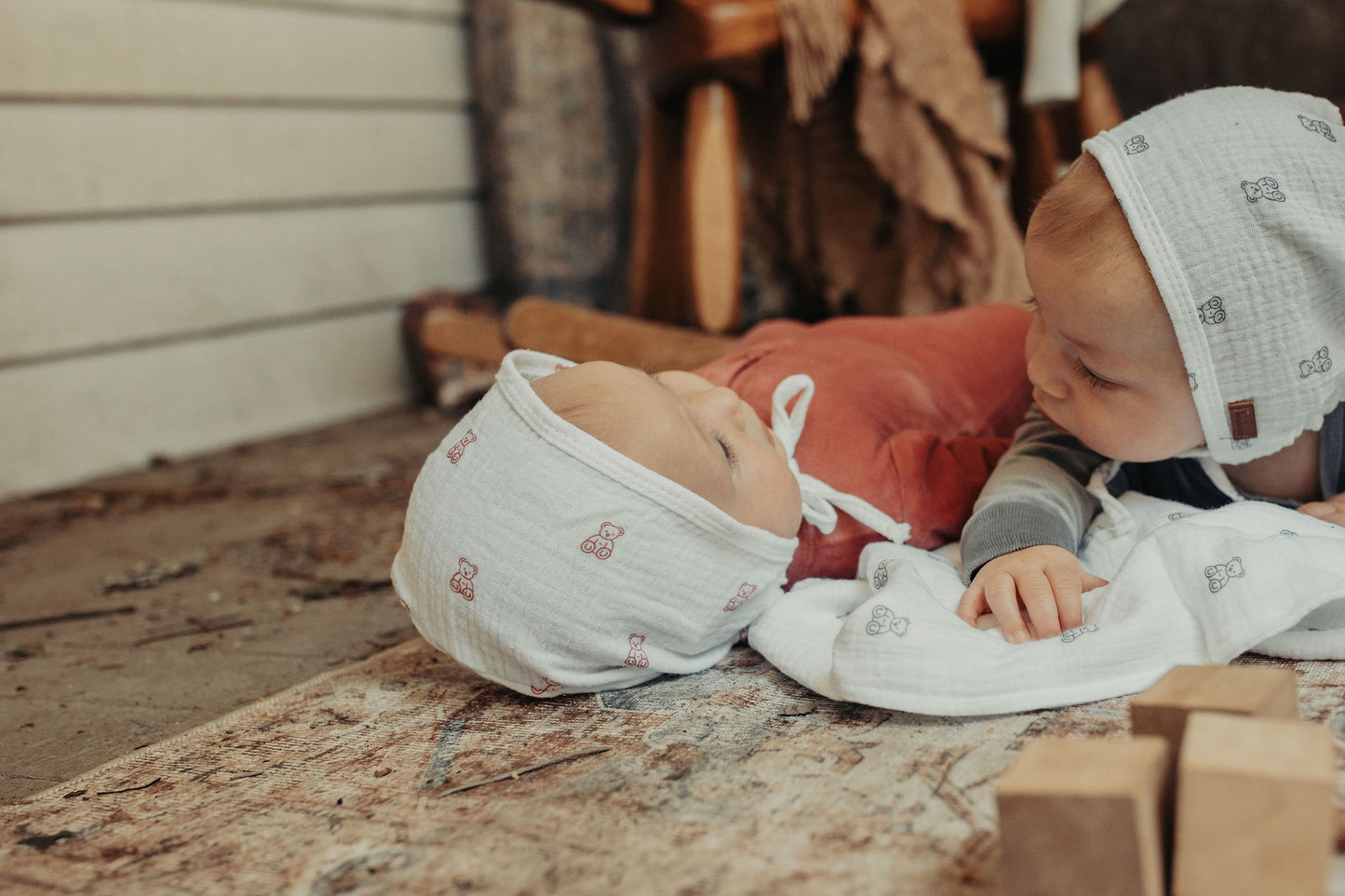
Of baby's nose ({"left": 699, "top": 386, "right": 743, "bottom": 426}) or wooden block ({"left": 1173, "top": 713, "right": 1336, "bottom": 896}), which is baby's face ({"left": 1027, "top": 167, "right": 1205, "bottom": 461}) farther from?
wooden block ({"left": 1173, "top": 713, "right": 1336, "bottom": 896})

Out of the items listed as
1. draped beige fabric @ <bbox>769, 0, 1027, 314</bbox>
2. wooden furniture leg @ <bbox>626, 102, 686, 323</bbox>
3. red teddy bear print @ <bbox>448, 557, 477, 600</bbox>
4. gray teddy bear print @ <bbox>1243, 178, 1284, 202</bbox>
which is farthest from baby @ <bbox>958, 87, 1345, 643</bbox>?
wooden furniture leg @ <bbox>626, 102, 686, 323</bbox>

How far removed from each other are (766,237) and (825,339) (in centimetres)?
94

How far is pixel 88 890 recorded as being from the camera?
2.12 feet

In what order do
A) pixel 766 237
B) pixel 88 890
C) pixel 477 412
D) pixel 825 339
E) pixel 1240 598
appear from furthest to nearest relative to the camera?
pixel 766 237
pixel 825 339
pixel 477 412
pixel 1240 598
pixel 88 890

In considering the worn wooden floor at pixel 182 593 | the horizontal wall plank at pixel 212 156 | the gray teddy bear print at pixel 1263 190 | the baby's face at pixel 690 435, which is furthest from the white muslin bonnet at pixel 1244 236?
the horizontal wall plank at pixel 212 156

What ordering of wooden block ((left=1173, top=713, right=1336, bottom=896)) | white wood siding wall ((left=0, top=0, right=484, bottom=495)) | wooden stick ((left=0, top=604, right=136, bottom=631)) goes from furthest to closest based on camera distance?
white wood siding wall ((left=0, top=0, right=484, bottom=495)), wooden stick ((left=0, top=604, right=136, bottom=631)), wooden block ((left=1173, top=713, right=1336, bottom=896))

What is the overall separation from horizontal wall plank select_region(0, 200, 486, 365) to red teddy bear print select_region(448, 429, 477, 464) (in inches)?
56.6

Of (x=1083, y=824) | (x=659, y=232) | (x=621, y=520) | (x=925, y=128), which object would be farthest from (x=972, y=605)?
(x=659, y=232)

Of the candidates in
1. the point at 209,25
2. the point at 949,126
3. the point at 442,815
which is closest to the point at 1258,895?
the point at 442,815

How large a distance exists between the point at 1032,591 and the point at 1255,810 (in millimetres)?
358

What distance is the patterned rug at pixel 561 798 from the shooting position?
60 centimetres

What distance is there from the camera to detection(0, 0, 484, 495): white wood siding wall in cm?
195

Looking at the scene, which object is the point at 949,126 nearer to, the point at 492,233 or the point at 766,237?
the point at 766,237

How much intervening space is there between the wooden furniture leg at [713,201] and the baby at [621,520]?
0.85m
